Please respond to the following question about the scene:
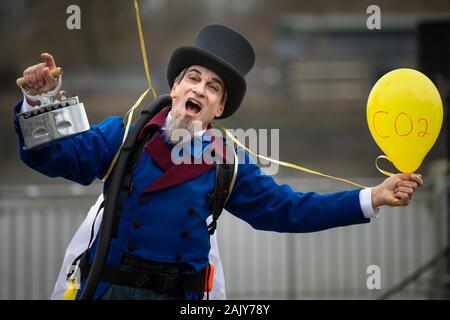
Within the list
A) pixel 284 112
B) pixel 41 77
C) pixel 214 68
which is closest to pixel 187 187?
pixel 214 68

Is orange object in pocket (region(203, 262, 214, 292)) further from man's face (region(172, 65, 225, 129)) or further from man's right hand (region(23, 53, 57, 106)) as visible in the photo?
man's right hand (region(23, 53, 57, 106))

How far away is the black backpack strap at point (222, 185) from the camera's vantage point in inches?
153

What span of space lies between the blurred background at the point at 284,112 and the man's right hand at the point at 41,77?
3653 mm

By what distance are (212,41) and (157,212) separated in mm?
816

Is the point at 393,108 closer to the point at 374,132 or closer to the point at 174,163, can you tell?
the point at 374,132

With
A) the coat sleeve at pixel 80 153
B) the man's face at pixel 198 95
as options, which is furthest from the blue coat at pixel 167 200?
the man's face at pixel 198 95

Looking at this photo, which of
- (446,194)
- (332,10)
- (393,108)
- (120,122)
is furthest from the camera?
(332,10)

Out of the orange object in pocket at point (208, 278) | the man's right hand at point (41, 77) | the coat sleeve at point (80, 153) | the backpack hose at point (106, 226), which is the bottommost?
the orange object in pocket at point (208, 278)

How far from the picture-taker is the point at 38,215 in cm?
764

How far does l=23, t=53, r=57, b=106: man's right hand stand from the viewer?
137 inches

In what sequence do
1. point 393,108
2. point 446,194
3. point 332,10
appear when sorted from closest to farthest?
1. point 393,108
2. point 446,194
3. point 332,10

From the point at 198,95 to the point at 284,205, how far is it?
2.02ft

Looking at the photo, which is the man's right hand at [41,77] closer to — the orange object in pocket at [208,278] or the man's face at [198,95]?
the man's face at [198,95]
